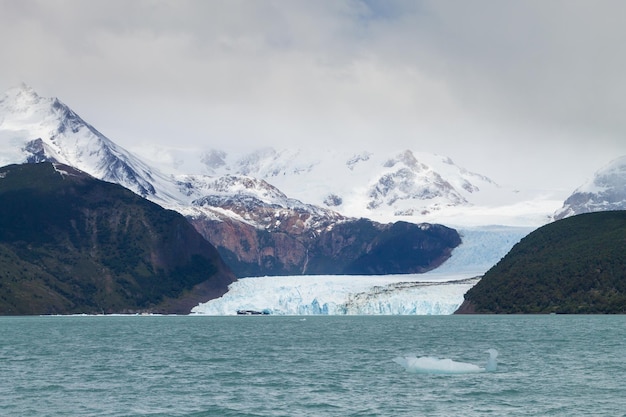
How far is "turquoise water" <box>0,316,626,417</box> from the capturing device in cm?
8244

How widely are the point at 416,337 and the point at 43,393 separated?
276 ft

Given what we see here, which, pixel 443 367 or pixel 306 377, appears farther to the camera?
pixel 306 377

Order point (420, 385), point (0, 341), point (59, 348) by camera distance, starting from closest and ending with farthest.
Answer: point (420, 385) → point (59, 348) → point (0, 341)

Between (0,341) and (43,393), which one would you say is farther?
(0,341)

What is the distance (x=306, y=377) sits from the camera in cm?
10306

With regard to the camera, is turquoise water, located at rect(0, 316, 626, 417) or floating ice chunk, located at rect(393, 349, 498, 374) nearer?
turquoise water, located at rect(0, 316, 626, 417)

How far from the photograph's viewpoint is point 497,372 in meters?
104

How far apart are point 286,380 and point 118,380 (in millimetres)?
15797

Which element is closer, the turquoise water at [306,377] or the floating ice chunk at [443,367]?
the turquoise water at [306,377]

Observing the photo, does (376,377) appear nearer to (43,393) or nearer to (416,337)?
(43,393)

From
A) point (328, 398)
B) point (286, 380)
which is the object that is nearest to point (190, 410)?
point (328, 398)

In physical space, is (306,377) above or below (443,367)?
below

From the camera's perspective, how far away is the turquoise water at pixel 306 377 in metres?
82.4

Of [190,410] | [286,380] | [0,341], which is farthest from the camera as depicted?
[0,341]
